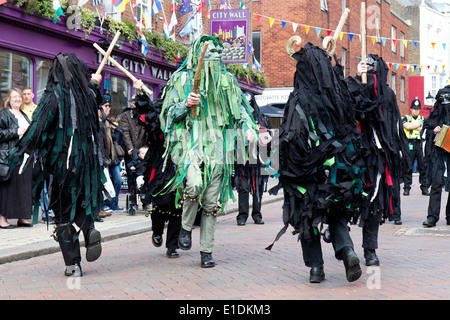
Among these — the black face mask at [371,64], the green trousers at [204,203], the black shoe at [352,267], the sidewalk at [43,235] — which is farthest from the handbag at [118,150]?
the black shoe at [352,267]

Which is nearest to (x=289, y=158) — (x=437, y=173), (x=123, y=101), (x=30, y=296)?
(x=30, y=296)

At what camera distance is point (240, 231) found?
9805mm

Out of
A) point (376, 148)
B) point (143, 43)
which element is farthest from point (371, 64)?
point (143, 43)

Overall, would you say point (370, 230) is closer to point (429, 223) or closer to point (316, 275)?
point (316, 275)

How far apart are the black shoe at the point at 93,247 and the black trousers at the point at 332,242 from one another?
1861 mm

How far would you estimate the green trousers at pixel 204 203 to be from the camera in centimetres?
649

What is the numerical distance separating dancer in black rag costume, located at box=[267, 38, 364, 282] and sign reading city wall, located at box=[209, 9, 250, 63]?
462 inches

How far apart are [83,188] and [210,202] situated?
119cm

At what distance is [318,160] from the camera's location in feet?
17.8

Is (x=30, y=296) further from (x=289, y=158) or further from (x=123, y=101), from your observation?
(x=123, y=101)

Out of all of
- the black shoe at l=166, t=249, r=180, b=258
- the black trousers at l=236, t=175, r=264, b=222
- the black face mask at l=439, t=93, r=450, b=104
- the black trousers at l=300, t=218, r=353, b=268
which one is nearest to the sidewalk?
the black shoe at l=166, t=249, r=180, b=258

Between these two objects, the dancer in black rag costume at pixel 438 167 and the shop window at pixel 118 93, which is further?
the shop window at pixel 118 93

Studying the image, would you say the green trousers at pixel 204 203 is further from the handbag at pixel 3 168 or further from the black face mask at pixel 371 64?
the handbag at pixel 3 168

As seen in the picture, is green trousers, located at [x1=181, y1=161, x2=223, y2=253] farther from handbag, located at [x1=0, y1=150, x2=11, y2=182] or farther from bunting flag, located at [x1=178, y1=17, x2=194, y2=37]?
bunting flag, located at [x1=178, y1=17, x2=194, y2=37]
